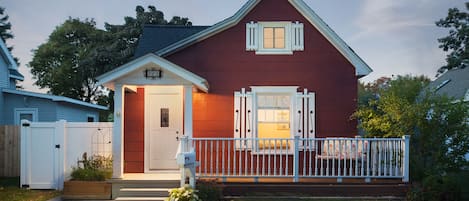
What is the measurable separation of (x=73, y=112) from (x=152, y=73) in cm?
997

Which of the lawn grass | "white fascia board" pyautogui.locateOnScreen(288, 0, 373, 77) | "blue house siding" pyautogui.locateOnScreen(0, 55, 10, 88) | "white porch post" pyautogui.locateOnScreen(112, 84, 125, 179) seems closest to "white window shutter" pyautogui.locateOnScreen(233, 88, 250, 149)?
"white fascia board" pyautogui.locateOnScreen(288, 0, 373, 77)

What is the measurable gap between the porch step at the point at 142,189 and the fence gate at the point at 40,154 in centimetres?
145

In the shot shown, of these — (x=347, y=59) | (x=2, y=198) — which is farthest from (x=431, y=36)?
(x=2, y=198)

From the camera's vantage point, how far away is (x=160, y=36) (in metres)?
12.0

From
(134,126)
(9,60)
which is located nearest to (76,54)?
(9,60)

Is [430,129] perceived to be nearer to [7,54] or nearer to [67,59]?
[7,54]

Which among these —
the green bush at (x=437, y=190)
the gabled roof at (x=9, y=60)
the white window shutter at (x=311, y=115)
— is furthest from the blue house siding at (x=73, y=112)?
the green bush at (x=437, y=190)

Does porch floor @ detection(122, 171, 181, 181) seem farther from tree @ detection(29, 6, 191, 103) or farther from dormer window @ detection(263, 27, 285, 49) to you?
tree @ detection(29, 6, 191, 103)

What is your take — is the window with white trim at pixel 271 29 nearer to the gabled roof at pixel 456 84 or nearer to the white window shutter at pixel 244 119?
the white window shutter at pixel 244 119

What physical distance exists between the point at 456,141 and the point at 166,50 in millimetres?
7006

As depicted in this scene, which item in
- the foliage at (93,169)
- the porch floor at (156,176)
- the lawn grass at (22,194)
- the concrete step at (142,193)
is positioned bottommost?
the lawn grass at (22,194)

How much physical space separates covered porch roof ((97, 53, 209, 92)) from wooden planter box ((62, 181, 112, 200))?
2.07m

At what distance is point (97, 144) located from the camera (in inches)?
375

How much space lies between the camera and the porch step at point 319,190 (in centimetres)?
847
